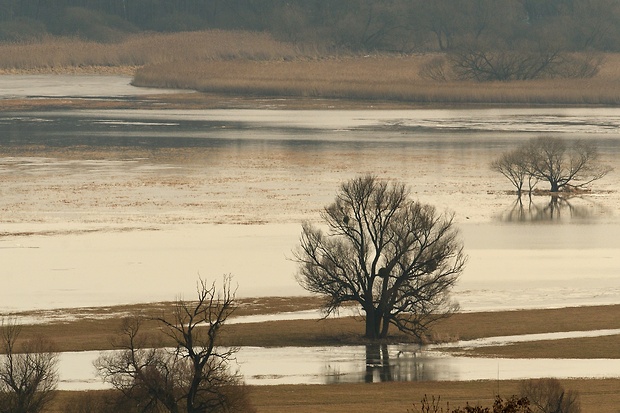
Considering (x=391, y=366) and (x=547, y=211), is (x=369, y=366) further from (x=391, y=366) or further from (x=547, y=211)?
(x=547, y=211)

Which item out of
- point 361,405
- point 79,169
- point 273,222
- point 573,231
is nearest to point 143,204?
point 273,222

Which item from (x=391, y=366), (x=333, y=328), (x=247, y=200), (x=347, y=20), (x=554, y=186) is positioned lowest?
(x=391, y=366)

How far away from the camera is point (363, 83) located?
117 meters

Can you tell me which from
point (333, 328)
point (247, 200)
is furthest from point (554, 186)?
point (333, 328)

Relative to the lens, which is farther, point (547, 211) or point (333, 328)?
point (547, 211)

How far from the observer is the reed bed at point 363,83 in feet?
361

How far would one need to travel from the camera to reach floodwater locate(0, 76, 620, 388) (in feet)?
140

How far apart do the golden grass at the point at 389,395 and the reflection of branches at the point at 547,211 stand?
26.0m

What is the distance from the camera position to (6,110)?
101m

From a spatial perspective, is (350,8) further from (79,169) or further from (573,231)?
(573,231)

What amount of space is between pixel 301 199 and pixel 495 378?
29.7 meters

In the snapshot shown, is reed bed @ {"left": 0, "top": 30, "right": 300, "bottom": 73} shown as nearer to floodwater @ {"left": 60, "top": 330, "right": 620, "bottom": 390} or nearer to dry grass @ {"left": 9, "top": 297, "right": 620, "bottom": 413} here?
dry grass @ {"left": 9, "top": 297, "right": 620, "bottom": 413}

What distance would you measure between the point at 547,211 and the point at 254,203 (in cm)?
1205

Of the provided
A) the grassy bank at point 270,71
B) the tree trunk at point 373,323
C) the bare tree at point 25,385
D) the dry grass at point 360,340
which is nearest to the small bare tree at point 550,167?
the dry grass at point 360,340
